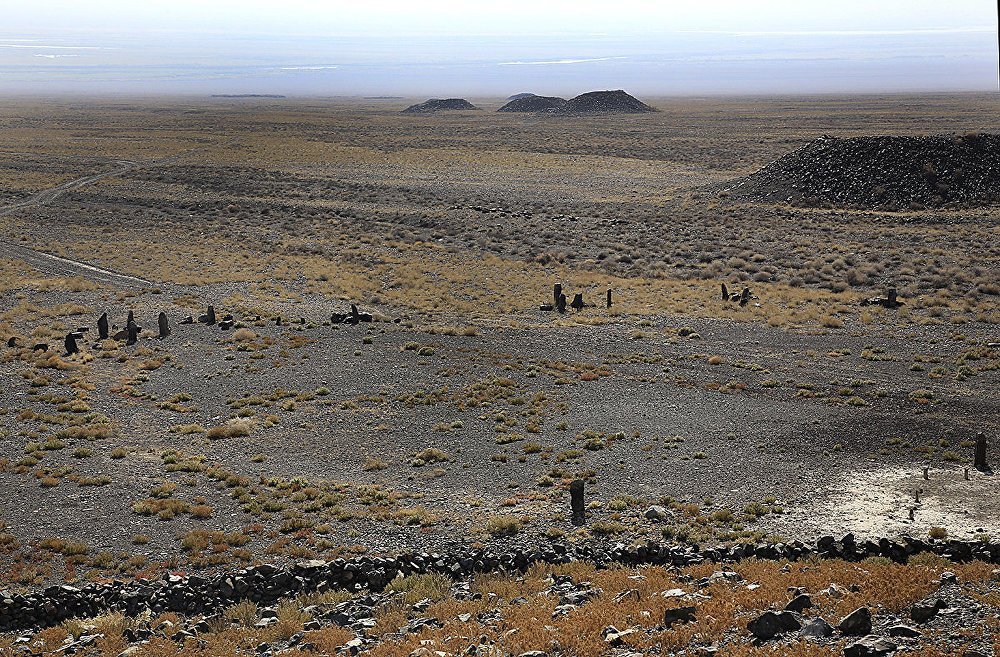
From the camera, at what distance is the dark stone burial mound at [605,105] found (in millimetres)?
168500

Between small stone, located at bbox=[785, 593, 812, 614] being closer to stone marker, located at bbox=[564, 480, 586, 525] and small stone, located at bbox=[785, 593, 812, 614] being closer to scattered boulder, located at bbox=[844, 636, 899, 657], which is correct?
scattered boulder, located at bbox=[844, 636, 899, 657]

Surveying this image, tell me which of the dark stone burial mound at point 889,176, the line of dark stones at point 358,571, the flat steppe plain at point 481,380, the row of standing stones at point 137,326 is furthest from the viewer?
the dark stone burial mound at point 889,176

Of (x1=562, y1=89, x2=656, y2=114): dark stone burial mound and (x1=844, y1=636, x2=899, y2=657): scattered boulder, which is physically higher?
(x1=562, y1=89, x2=656, y2=114): dark stone burial mound

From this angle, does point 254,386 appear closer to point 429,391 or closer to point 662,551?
point 429,391

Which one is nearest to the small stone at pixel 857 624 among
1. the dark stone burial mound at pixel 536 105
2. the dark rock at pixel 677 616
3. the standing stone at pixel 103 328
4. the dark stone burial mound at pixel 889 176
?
the dark rock at pixel 677 616

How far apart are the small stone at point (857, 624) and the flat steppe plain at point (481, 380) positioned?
4.90 metres

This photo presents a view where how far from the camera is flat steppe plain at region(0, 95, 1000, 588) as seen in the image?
18.6 meters

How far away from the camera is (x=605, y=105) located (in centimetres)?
17038

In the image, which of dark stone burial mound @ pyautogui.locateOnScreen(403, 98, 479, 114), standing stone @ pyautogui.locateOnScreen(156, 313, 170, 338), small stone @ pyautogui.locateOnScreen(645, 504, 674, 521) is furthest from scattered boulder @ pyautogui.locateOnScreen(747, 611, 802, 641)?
dark stone burial mound @ pyautogui.locateOnScreen(403, 98, 479, 114)

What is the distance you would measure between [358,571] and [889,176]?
54.0 m

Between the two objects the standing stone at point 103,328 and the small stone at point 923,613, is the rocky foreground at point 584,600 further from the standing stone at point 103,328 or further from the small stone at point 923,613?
the standing stone at point 103,328

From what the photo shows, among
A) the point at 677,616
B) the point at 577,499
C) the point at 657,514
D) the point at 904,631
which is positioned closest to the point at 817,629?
the point at 904,631

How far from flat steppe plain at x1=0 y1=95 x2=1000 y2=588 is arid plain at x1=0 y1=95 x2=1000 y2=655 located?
115mm

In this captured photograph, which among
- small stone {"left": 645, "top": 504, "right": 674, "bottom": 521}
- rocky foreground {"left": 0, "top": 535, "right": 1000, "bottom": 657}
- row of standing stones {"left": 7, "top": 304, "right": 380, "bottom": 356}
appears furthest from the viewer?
row of standing stones {"left": 7, "top": 304, "right": 380, "bottom": 356}
